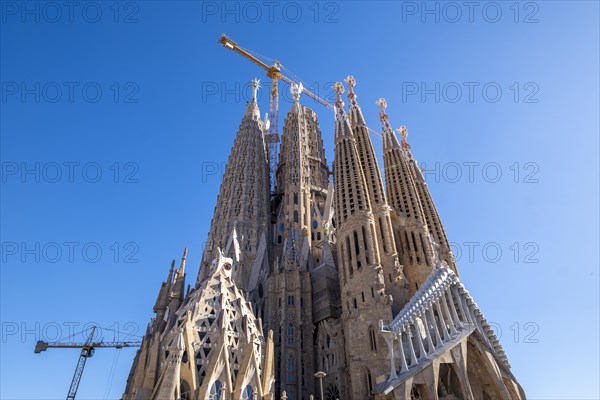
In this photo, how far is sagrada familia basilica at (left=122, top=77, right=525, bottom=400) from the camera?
2456 cm

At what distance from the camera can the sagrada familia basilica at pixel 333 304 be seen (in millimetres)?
24562

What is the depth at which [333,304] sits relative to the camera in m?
34.4

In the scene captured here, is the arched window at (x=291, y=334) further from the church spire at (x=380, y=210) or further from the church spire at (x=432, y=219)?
the church spire at (x=432, y=219)

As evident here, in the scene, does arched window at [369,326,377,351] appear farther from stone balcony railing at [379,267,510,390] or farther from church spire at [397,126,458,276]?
church spire at [397,126,458,276]

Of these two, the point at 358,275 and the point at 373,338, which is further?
the point at 358,275

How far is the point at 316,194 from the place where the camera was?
51.2 meters

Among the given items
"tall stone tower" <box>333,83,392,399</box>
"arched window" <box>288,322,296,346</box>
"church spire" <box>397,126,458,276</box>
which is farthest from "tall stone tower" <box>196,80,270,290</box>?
"church spire" <box>397,126,458,276</box>

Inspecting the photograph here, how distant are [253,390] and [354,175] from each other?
18.9m

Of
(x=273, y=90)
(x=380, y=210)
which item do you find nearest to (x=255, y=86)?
(x=273, y=90)

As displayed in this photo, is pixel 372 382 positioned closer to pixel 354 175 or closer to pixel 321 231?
pixel 354 175

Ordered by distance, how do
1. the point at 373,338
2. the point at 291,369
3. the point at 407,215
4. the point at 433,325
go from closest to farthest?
the point at 433,325
the point at 373,338
the point at 291,369
the point at 407,215

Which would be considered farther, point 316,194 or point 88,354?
point 88,354

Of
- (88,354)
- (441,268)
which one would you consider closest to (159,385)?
(441,268)

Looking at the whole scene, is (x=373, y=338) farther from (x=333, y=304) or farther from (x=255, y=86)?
(x=255, y=86)
